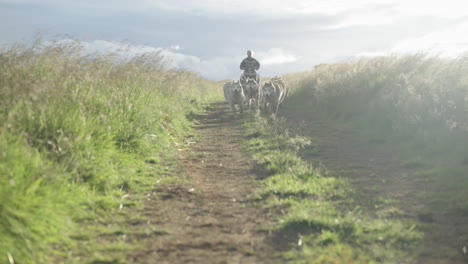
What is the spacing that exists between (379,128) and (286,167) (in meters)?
4.65

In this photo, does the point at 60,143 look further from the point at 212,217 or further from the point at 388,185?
the point at 388,185

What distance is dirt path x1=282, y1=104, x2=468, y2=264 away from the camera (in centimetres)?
414

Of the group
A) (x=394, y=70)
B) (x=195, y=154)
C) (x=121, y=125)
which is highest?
(x=394, y=70)

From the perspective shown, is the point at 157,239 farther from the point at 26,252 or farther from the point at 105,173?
the point at 105,173

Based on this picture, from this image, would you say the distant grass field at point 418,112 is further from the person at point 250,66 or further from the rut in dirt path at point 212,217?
the person at point 250,66

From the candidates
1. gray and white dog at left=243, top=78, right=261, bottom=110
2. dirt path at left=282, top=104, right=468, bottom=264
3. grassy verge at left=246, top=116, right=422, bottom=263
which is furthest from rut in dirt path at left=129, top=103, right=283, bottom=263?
gray and white dog at left=243, top=78, right=261, bottom=110

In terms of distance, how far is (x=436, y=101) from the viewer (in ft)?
30.7

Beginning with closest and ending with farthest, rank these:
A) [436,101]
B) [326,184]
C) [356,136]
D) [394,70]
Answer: [326,184], [436,101], [356,136], [394,70]

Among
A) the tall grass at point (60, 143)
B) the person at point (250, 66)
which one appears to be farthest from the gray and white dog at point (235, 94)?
the tall grass at point (60, 143)

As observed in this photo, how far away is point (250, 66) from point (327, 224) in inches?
539

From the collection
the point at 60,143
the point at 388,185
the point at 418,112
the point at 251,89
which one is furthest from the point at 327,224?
the point at 251,89

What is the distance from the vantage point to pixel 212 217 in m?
4.84

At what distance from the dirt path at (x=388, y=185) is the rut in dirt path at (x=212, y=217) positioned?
148 centimetres

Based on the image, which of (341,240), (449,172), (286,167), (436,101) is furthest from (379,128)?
(341,240)
